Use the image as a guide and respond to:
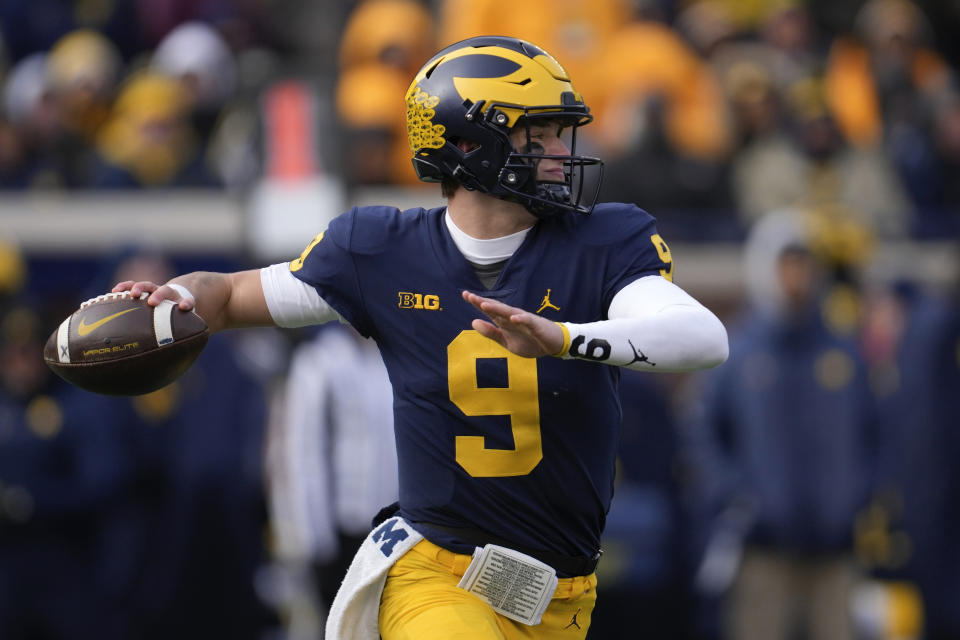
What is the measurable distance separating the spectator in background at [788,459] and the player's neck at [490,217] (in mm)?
3746

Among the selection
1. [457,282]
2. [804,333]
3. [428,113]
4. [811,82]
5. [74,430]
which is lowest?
→ [74,430]

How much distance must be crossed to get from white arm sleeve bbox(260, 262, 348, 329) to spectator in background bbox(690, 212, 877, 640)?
390cm

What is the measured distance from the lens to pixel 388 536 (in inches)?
158

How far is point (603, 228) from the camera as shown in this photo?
3.99 metres

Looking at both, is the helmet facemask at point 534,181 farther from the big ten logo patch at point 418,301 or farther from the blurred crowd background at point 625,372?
the blurred crowd background at point 625,372

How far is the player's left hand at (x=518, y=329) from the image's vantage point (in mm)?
3437

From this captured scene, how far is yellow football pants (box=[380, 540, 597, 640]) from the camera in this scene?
3.75 metres

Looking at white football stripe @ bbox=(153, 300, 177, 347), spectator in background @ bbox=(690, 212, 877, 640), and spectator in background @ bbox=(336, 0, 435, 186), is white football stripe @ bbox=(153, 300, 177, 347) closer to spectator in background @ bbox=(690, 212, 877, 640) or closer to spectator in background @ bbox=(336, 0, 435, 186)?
spectator in background @ bbox=(690, 212, 877, 640)

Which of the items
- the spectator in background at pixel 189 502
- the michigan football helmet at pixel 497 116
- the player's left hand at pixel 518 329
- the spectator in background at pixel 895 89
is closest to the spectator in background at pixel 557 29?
the spectator in background at pixel 895 89

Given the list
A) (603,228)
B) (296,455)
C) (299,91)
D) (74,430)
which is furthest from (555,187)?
(299,91)

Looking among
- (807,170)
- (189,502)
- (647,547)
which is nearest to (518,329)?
(647,547)

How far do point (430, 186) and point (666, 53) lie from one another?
6.48 feet

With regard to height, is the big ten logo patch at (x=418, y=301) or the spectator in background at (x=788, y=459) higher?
the big ten logo patch at (x=418, y=301)

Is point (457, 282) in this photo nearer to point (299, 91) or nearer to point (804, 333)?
point (804, 333)
